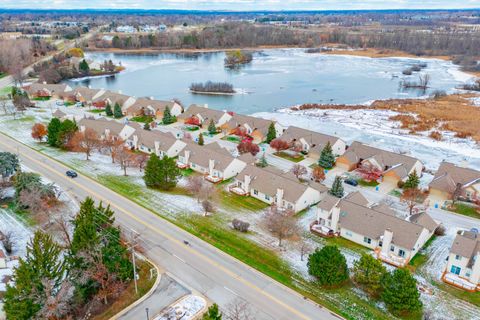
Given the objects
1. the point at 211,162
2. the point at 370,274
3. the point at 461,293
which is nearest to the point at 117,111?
the point at 211,162

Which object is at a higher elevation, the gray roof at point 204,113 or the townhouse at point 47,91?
the gray roof at point 204,113

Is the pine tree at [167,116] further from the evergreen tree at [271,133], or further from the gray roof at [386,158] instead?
the gray roof at [386,158]

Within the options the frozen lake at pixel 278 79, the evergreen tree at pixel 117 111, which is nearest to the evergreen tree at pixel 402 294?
the frozen lake at pixel 278 79

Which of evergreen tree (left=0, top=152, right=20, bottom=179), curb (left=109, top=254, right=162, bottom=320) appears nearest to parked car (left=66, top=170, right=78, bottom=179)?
evergreen tree (left=0, top=152, right=20, bottom=179)

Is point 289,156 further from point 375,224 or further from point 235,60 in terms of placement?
point 235,60

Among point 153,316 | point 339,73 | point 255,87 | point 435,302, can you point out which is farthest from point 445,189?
point 339,73

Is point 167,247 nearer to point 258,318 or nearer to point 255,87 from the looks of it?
point 258,318

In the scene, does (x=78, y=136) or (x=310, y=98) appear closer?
(x=78, y=136)
